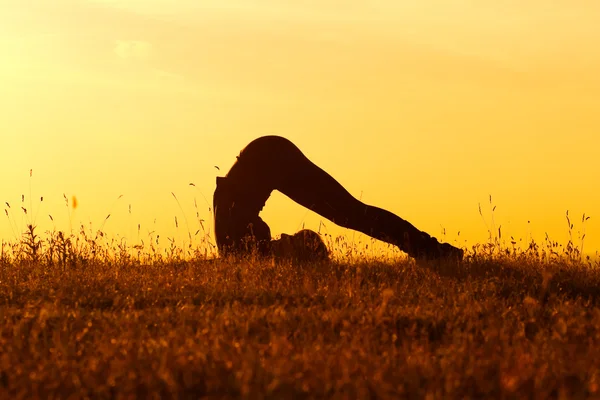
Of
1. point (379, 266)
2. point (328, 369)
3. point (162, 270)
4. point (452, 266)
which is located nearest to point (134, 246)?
point (162, 270)

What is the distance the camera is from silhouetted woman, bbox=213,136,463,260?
12320 mm

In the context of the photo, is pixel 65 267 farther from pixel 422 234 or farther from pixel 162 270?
pixel 422 234

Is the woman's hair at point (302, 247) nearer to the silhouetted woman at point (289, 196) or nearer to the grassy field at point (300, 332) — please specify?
the silhouetted woman at point (289, 196)

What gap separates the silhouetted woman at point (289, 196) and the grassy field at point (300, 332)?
1606 millimetres

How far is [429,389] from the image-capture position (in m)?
4.70

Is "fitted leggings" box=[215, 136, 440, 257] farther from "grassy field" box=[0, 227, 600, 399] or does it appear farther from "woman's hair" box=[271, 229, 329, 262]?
"grassy field" box=[0, 227, 600, 399]

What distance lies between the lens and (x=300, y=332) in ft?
A: 20.6

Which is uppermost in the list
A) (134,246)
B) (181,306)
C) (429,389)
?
(134,246)

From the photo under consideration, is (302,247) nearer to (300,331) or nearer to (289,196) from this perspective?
(289,196)

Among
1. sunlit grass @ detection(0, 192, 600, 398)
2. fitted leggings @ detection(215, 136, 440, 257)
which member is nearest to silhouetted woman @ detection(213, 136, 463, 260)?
fitted leggings @ detection(215, 136, 440, 257)

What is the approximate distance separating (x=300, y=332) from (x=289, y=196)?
6.40 m

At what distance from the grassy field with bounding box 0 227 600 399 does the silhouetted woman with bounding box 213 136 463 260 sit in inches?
63.2

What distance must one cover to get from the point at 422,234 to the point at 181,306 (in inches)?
226

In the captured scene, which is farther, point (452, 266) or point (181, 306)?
point (452, 266)
